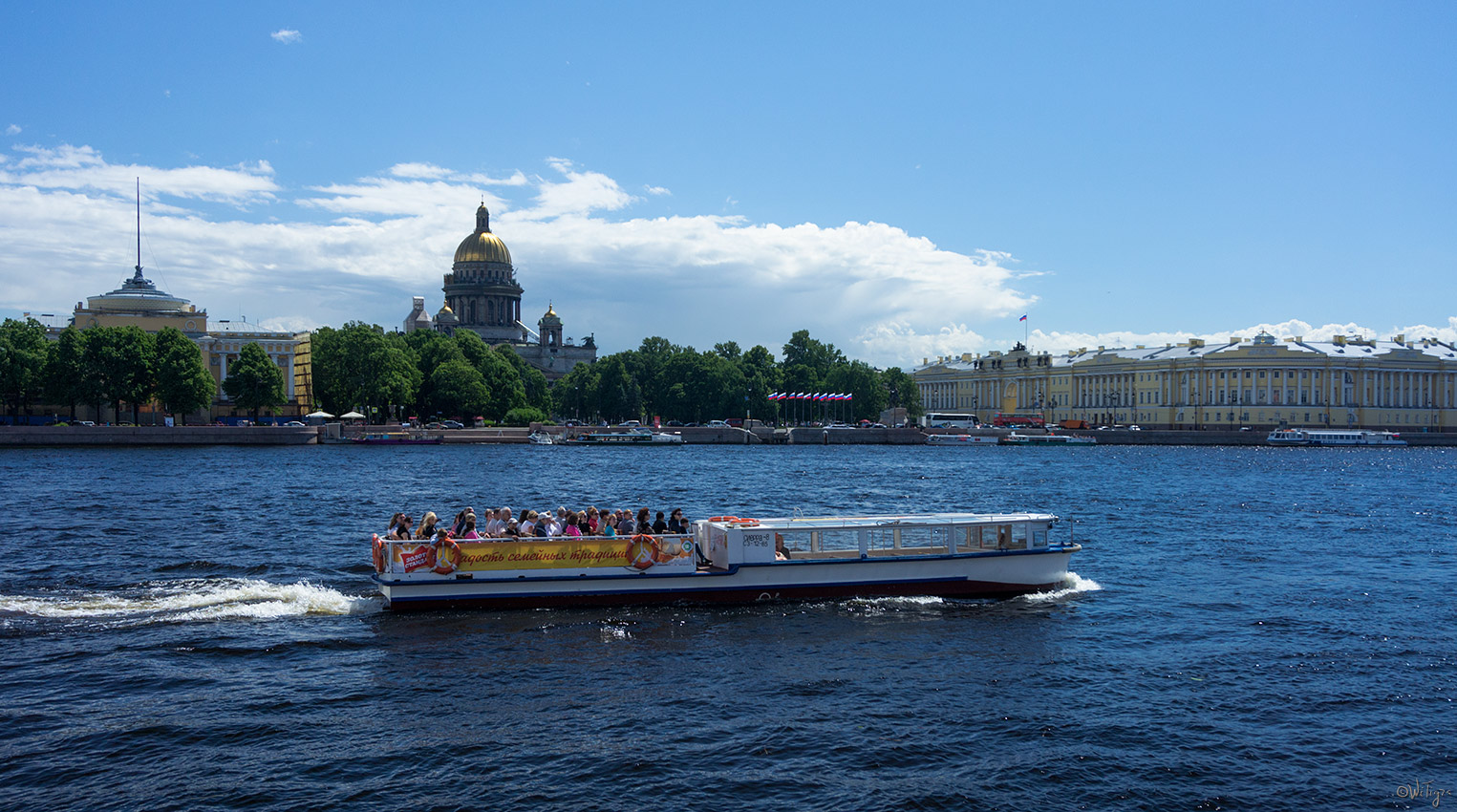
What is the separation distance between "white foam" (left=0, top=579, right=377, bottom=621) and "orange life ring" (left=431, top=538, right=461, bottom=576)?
5.77ft

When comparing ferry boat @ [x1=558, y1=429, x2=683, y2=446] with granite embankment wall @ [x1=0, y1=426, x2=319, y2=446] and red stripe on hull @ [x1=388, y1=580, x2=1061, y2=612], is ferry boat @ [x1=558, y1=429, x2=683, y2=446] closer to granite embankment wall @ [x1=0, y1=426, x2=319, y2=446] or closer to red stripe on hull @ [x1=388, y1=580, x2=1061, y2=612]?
granite embankment wall @ [x1=0, y1=426, x2=319, y2=446]

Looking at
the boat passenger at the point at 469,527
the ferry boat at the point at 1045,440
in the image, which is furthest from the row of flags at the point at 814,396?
the boat passenger at the point at 469,527

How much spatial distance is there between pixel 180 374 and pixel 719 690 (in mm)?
81408

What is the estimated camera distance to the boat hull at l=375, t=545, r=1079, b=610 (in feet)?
66.8

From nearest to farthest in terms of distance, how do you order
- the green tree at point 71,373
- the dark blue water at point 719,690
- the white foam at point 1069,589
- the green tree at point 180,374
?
1. the dark blue water at point 719,690
2. the white foam at point 1069,589
3. the green tree at point 71,373
4. the green tree at point 180,374

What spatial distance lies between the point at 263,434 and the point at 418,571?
237 ft

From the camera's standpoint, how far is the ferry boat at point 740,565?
798 inches

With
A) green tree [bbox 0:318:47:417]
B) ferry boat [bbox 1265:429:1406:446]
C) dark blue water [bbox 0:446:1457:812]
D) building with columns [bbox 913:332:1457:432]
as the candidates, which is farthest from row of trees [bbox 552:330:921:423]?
dark blue water [bbox 0:446:1457:812]

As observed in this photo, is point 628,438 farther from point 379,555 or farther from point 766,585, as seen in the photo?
point 379,555

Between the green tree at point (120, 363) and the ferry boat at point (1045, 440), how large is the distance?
84.6m

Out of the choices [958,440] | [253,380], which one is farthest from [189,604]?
[958,440]

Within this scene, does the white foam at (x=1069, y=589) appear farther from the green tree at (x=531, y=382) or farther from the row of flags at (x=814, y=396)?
the green tree at (x=531, y=382)

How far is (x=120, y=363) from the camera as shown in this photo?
3231 inches

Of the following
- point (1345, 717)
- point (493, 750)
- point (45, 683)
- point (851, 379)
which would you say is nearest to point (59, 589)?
point (45, 683)
